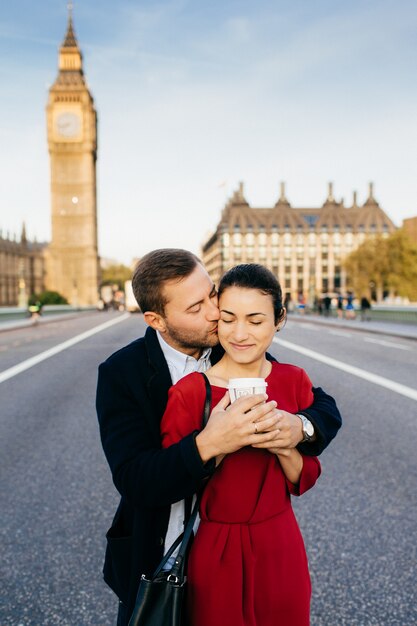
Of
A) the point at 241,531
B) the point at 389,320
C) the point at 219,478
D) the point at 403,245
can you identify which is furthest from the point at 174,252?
the point at 403,245

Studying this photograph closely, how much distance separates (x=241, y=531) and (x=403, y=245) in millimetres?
67321

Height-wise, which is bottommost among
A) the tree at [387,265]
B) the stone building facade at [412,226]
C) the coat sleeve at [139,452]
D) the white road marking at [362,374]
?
the white road marking at [362,374]

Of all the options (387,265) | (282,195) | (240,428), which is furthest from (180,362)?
(282,195)

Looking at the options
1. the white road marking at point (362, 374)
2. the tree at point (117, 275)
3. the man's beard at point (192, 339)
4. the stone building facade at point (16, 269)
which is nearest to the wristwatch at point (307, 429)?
the man's beard at point (192, 339)

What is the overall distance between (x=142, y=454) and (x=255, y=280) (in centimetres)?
63

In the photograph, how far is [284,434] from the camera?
1737 millimetres

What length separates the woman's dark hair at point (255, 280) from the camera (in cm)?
190

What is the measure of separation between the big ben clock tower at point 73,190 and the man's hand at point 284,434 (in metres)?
109

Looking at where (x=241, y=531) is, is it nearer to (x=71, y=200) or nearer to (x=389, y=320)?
(x=389, y=320)

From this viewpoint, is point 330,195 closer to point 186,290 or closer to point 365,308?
point 365,308

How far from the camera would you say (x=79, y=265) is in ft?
363

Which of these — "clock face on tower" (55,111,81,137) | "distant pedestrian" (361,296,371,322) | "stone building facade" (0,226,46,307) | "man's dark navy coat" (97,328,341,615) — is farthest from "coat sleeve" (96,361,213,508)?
"clock face on tower" (55,111,81,137)

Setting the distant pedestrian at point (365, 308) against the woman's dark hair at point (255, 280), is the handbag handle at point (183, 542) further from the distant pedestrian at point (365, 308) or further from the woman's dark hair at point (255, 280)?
the distant pedestrian at point (365, 308)

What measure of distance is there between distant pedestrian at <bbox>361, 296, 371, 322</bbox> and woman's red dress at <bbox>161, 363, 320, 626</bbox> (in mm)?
35755
